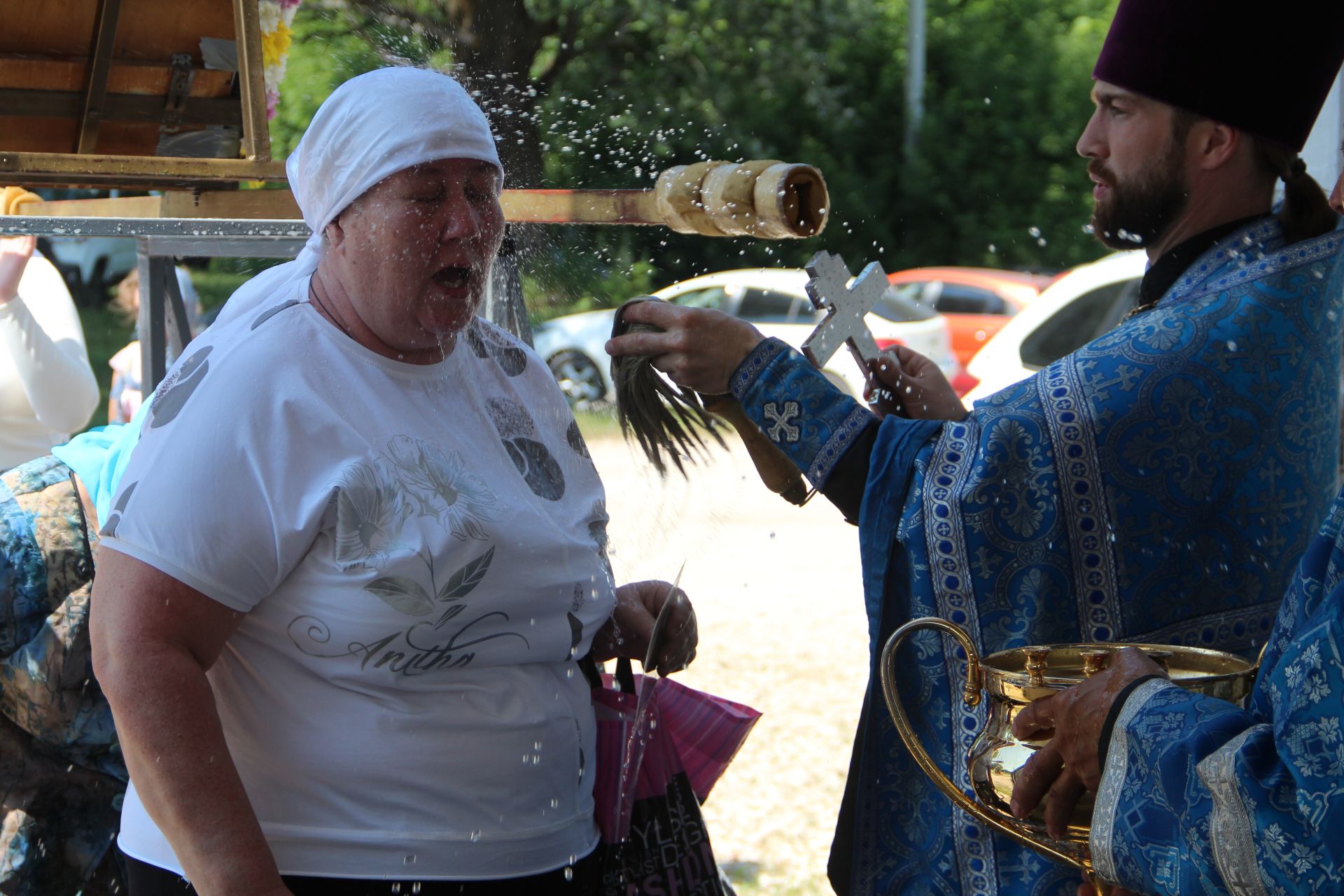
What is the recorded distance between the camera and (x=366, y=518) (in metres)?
1.65

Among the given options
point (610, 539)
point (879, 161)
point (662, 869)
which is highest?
point (879, 161)

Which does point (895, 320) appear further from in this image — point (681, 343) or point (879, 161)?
point (681, 343)

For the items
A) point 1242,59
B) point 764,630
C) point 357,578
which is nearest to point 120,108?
point 357,578

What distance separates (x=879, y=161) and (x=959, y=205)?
1224 millimetres

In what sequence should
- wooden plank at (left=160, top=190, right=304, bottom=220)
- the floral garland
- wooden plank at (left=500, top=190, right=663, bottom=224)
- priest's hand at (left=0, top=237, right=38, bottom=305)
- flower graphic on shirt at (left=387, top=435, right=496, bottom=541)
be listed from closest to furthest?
flower graphic on shirt at (left=387, top=435, right=496, bottom=541) → wooden plank at (left=500, top=190, right=663, bottom=224) → wooden plank at (left=160, top=190, right=304, bottom=220) → the floral garland → priest's hand at (left=0, top=237, right=38, bottom=305)

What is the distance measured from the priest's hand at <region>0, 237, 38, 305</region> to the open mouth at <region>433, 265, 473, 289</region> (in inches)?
81.0

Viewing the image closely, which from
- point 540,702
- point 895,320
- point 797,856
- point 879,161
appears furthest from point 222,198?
point 879,161

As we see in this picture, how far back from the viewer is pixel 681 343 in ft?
6.57

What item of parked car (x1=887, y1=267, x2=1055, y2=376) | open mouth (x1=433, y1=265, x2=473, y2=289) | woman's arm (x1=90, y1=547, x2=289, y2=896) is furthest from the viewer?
parked car (x1=887, y1=267, x2=1055, y2=376)

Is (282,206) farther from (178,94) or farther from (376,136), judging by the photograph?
(376,136)

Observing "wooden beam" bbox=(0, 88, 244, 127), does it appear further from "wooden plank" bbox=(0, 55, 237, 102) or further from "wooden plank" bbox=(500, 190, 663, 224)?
"wooden plank" bbox=(500, 190, 663, 224)

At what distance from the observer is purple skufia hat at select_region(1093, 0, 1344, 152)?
83.0 inches

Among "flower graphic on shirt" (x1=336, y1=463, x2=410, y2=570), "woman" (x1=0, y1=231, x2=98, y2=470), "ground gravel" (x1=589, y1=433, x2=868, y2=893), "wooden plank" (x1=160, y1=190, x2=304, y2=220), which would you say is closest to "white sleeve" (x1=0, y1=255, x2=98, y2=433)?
"woman" (x1=0, y1=231, x2=98, y2=470)

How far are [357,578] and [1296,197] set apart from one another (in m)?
1.54
